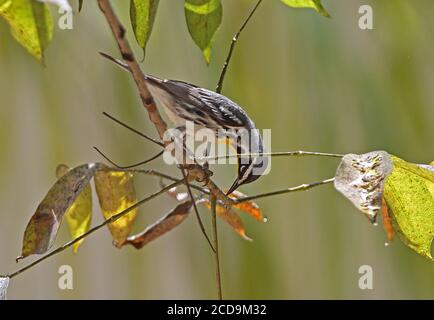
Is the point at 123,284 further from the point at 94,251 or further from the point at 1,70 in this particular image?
the point at 1,70

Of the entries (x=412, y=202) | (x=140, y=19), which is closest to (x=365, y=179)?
(x=412, y=202)

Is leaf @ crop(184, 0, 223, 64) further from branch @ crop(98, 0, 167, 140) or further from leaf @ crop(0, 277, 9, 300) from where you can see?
leaf @ crop(0, 277, 9, 300)

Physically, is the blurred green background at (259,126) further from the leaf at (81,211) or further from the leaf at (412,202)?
the leaf at (412,202)

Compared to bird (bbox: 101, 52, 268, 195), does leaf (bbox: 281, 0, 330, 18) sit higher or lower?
higher

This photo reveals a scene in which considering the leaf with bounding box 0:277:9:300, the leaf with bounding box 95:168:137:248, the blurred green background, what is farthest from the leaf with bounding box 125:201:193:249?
the blurred green background
